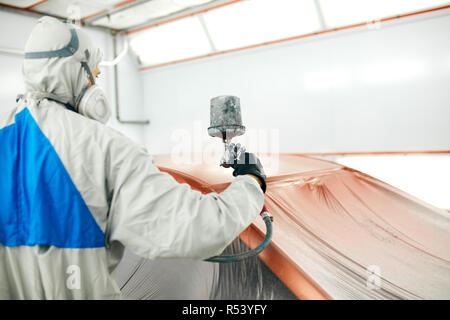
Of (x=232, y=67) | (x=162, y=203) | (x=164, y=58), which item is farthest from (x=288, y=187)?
Result: (x=164, y=58)

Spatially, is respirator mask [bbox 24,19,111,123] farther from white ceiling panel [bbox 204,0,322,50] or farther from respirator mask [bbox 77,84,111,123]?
white ceiling panel [bbox 204,0,322,50]

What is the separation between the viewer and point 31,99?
2.86ft

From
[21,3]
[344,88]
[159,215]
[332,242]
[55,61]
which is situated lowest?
[332,242]

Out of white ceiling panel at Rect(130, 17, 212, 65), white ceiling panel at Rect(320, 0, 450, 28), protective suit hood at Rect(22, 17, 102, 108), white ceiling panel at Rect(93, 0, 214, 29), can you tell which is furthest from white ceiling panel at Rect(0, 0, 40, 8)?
protective suit hood at Rect(22, 17, 102, 108)

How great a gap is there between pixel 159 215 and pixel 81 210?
0.63ft

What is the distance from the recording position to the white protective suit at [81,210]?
784 mm

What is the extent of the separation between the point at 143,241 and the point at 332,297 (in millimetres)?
602

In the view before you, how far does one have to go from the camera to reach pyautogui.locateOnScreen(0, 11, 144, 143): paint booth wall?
408 cm

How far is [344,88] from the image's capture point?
12.3ft

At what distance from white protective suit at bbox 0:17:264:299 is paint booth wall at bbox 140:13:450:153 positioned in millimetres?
3184

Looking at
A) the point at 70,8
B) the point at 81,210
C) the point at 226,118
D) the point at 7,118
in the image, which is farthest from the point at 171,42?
the point at 81,210

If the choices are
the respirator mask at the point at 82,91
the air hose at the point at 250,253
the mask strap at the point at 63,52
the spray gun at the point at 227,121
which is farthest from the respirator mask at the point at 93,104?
the air hose at the point at 250,253

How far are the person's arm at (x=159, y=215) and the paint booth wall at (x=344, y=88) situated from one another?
321 centimetres

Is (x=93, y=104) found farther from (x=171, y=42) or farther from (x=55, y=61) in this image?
(x=171, y=42)
